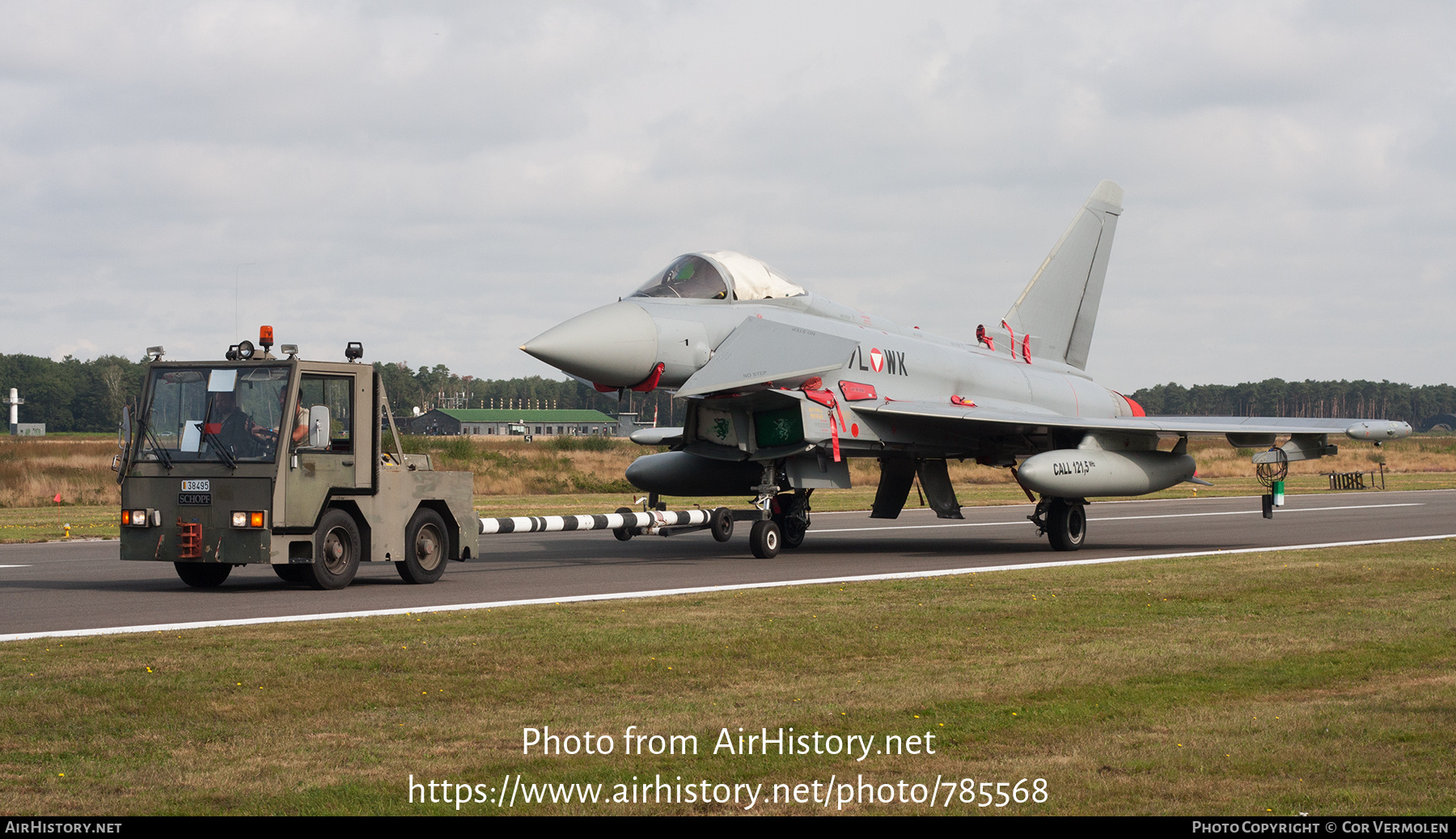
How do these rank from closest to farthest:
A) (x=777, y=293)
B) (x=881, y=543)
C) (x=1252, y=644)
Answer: (x=1252, y=644) < (x=777, y=293) < (x=881, y=543)

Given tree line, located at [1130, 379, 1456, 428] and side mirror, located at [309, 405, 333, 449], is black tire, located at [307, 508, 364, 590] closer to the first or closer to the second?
side mirror, located at [309, 405, 333, 449]

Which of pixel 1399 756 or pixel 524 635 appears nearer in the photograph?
pixel 1399 756

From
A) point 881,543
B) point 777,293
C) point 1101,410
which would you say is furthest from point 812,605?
point 1101,410

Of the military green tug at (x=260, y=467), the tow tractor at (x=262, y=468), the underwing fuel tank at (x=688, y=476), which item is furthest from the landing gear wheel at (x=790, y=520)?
the military green tug at (x=260, y=467)

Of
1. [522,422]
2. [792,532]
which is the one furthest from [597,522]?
[522,422]

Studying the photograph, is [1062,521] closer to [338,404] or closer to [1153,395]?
[338,404]

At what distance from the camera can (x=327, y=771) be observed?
5.93 meters

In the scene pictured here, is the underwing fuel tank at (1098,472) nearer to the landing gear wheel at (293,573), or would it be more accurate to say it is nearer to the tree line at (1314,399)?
the landing gear wheel at (293,573)

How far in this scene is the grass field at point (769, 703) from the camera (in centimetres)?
565

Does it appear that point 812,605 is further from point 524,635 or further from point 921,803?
point 921,803

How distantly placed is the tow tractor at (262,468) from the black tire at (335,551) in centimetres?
1

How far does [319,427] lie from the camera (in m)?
13.0

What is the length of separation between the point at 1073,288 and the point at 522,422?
115762 mm

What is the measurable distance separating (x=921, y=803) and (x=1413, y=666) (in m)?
5.03
